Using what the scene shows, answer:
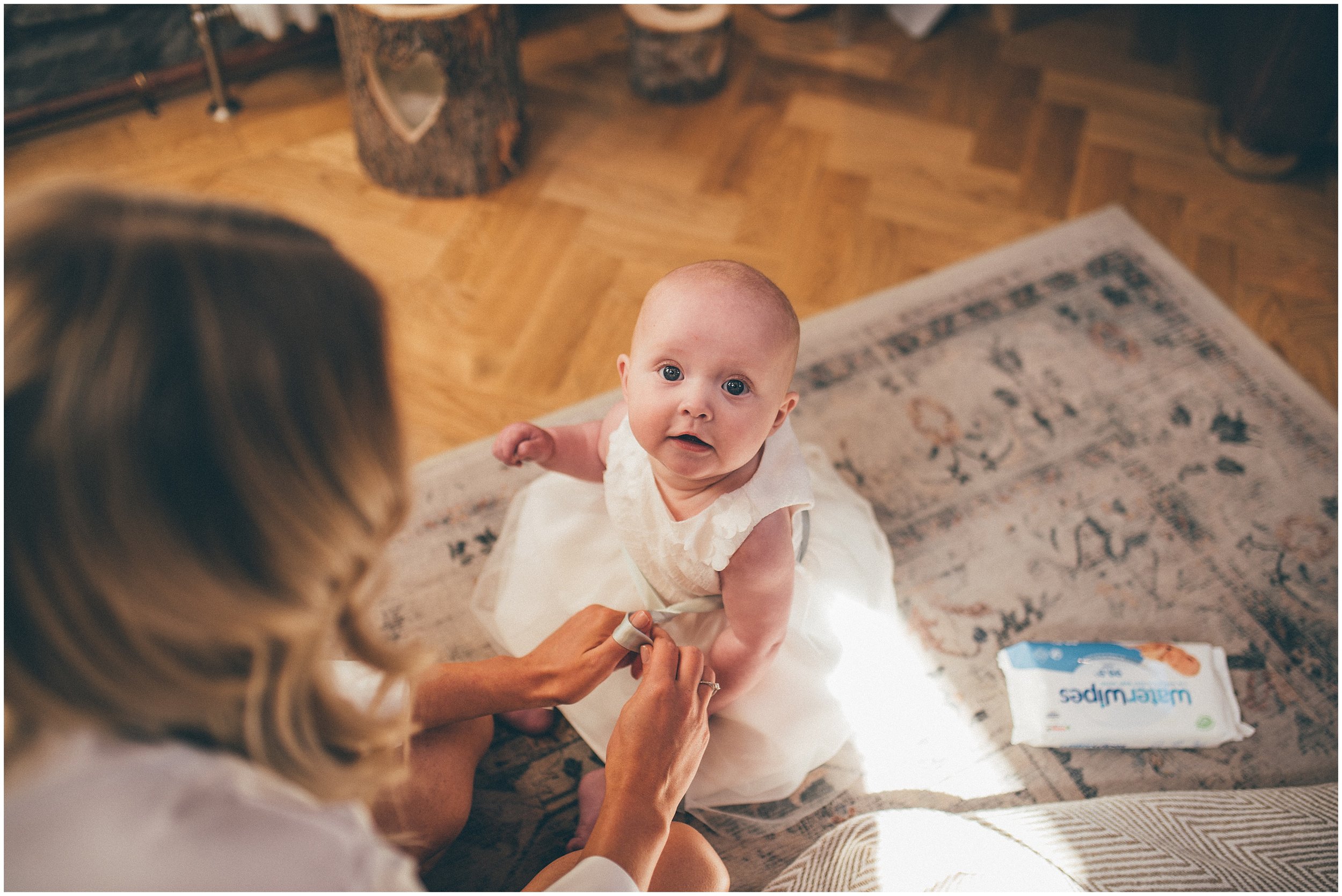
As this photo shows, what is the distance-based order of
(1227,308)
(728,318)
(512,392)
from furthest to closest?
(1227,308) → (512,392) → (728,318)

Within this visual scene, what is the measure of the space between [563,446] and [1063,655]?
2.33 ft

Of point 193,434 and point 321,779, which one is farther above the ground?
point 193,434

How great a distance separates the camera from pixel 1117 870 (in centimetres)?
83

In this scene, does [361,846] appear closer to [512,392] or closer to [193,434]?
[193,434]

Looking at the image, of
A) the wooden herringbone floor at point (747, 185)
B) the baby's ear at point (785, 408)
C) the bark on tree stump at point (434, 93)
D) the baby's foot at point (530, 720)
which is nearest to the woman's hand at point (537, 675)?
the baby's foot at point (530, 720)

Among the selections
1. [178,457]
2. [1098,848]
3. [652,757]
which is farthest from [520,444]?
[1098,848]

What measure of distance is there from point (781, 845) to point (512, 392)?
776 millimetres

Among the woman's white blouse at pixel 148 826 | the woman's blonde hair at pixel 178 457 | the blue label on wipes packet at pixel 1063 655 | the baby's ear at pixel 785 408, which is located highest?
the woman's blonde hair at pixel 178 457

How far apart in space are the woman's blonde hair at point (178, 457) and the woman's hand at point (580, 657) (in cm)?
38

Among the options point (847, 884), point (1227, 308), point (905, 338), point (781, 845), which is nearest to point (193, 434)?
point (847, 884)

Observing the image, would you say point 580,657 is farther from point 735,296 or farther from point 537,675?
point 735,296

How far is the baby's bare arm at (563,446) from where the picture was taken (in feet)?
3.09

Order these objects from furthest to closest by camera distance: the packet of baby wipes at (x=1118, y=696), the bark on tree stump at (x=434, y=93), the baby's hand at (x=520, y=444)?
1. the bark on tree stump at (x=434, y=93)
2. the packet of baby wipes at (x=1118, y=696)
3. the baby's hand at (x=520, y=444)

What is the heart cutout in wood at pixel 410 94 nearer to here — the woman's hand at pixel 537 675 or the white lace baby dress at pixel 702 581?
the white lace baby dress at pixel 702 581
